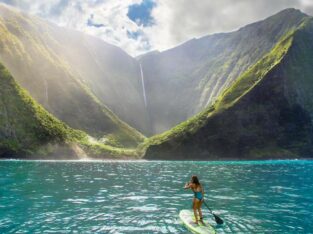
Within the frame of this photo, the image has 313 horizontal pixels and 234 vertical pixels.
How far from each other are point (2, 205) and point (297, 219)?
86.7ft

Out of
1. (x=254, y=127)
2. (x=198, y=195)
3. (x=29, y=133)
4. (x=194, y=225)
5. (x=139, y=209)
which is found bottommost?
(x=194, y=225)

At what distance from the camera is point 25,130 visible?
550 feet

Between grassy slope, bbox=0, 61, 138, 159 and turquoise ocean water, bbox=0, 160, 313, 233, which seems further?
grassy slope, bbox=0, 61, 138, 159

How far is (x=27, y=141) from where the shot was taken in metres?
163

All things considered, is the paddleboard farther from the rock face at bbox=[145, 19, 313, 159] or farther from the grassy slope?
the rock face at bbox=[145, 19, 313, 159]

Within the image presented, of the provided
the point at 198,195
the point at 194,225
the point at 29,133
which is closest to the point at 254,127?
the point at 29,133

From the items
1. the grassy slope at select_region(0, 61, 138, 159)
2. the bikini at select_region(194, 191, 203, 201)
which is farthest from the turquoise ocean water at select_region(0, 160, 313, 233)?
the grassy slope at select_region(0, 61, 138, 159)

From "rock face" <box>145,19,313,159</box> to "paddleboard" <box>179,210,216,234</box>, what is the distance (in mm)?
147278

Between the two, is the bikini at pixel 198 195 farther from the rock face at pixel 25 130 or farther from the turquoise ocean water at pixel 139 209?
the rock face at pixel 25 130

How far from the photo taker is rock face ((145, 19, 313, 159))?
573 ft

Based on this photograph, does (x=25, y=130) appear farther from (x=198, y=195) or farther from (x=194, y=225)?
(x=194, y=225)

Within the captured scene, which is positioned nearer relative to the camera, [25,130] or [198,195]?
[198,195]

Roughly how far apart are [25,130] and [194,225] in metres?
156

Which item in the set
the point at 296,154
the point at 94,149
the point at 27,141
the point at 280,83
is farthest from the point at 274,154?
the point at 27,141
